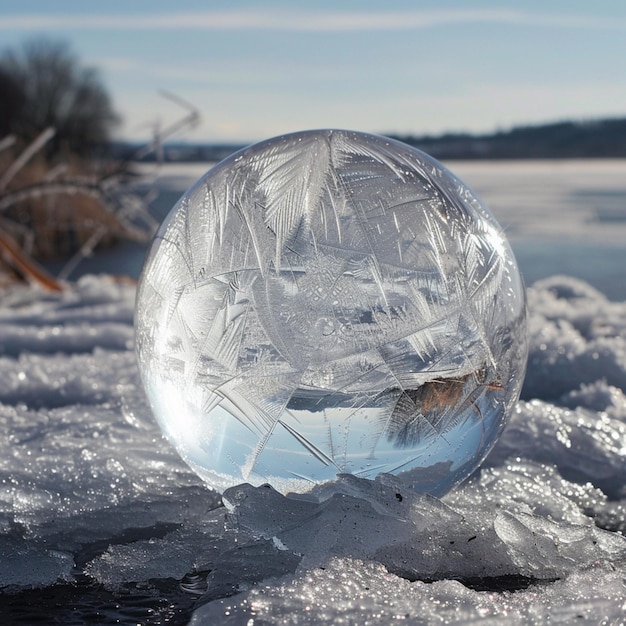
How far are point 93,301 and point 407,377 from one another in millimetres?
3665

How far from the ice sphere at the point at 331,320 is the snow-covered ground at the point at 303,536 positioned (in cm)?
14

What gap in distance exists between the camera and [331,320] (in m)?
1.93

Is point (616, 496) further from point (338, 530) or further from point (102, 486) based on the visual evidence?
point (102, 486)

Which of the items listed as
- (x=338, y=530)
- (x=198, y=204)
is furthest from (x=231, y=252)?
(x=338, y=530)

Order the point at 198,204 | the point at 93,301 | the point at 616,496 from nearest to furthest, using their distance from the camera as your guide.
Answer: the point at 198,204, the point at 616,496, the point at 93,301

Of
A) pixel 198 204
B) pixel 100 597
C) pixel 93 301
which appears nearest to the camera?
pixel 100 597

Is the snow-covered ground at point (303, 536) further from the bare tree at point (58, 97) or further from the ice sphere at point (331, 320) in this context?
the bare tree at point (58, 97)

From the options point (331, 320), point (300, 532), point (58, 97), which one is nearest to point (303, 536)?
point (300, 532)

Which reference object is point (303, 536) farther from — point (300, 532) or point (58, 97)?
point (58, 97)

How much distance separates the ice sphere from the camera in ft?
6.40

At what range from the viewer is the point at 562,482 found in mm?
2531

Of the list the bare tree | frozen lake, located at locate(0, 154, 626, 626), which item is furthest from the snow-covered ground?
the bare tree

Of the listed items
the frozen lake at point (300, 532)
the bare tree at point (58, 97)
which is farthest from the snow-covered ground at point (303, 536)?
the bare tree at point (58, 97)

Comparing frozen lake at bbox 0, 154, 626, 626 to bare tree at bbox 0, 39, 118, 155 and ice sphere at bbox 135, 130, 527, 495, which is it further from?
bare tree at bbox 0, 39, 118, 155
